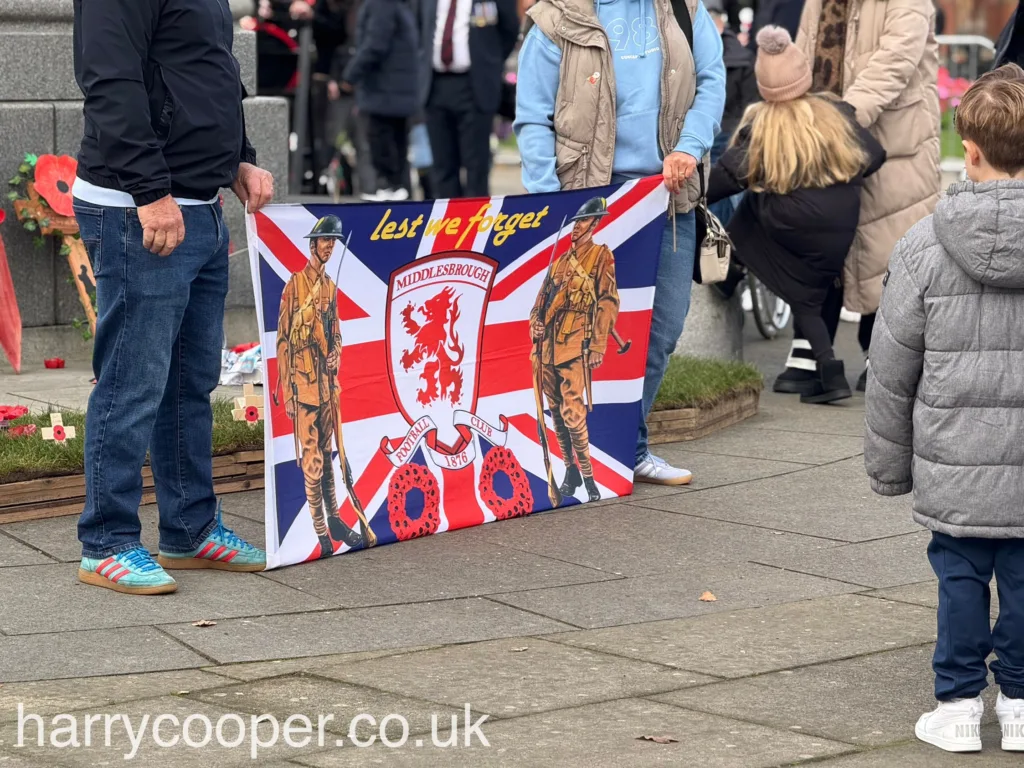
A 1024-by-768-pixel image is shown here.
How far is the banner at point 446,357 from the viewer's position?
542cm

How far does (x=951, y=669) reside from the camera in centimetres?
401

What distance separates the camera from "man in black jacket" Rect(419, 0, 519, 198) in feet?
42.8

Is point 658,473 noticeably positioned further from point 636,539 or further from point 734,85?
point 734,85

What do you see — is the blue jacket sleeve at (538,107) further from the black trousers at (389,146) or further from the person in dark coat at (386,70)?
the black trousers at (389,146)

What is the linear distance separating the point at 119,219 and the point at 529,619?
163 centimetres

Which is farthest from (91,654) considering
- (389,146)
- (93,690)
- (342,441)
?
(389,146)

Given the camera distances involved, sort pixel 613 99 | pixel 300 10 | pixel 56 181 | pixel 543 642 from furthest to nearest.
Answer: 1. pixel 300 10
2. pixel 56 181
3. pixel 613 99
4. pixel 543 642

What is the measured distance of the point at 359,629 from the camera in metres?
4.86

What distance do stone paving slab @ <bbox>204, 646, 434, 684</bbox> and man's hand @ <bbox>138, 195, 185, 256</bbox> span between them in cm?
121

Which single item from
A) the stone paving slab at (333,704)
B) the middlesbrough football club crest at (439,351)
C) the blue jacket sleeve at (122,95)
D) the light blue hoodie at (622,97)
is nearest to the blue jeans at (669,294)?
the light blue hoodie at (622,97)

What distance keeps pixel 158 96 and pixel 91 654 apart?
5.18 feet

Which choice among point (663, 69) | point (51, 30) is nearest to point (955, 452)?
point (663, 69)

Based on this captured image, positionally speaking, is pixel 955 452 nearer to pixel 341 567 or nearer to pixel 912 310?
pixel 912 310

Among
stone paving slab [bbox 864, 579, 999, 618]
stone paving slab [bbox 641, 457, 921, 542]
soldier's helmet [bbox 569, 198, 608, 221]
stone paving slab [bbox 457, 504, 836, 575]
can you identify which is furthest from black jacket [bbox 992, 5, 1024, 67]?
stone paving slab [bbox 864, 579, 999, 618]
